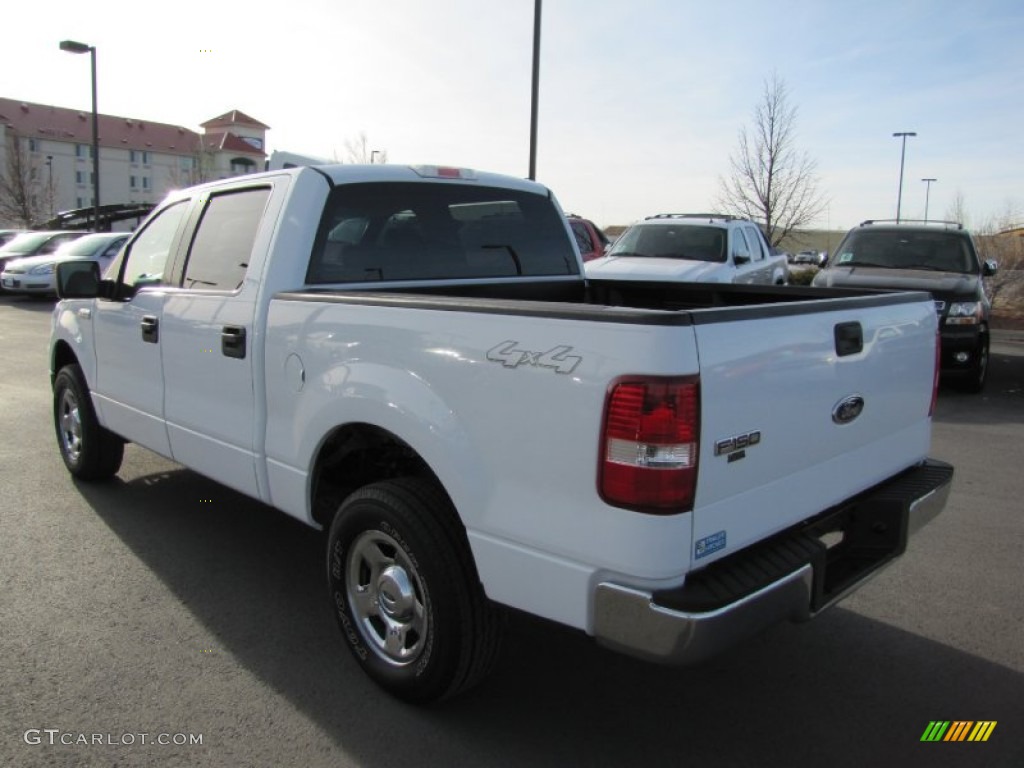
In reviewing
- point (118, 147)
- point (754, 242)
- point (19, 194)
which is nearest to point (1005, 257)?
point (754, 242)

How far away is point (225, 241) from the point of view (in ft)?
13.4

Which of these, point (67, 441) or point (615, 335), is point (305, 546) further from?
point (615, 335)

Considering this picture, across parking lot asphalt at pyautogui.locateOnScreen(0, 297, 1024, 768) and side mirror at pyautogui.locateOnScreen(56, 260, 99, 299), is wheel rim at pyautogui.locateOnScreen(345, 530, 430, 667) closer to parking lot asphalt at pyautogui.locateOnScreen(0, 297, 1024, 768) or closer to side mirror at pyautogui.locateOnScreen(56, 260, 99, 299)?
parking lot asphalt at pyautogui.locateOnScreen(0, 297, 1024, 768)

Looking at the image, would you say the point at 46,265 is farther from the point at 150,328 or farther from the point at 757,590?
the point at 757,590

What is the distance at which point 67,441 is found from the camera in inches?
227

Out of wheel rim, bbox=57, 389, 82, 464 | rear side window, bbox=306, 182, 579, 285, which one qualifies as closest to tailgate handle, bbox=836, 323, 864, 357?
rear side window, bbox=306, 182, 579, 285

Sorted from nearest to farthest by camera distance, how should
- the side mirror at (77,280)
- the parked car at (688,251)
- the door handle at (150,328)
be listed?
the door handle at (150,328) → the side mirror at (77,280) → the parked car at (688,251)

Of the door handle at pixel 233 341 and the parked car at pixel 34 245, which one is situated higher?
the parked car at pixel 34 245

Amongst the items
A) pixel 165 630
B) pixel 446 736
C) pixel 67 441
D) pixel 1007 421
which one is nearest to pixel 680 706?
pixel 446 736

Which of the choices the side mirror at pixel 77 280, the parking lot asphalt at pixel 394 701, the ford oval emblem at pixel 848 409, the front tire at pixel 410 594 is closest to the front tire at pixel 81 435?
the parking lot asphalt at pixel 394 701

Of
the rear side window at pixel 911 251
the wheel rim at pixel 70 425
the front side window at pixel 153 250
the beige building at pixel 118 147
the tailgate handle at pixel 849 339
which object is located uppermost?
the beige building at pixel 118 147

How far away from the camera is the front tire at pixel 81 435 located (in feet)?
17.6

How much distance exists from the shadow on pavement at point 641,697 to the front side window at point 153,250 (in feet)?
5.59

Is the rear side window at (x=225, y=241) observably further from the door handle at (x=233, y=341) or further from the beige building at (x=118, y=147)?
the beige building at (x=118, y=147)
